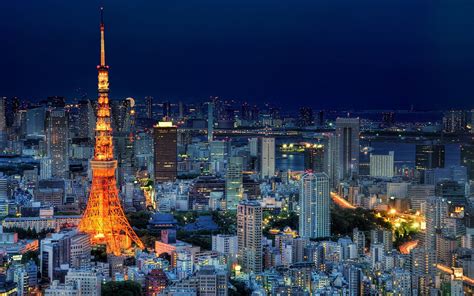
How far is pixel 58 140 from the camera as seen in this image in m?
17.8

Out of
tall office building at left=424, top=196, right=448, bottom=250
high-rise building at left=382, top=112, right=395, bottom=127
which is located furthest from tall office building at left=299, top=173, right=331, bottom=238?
high-rise building at left=382, top=112, right=395, bottom=127

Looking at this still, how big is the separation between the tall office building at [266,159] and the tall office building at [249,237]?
683 centimetres

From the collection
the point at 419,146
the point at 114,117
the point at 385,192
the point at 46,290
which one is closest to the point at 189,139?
the point at 114,117

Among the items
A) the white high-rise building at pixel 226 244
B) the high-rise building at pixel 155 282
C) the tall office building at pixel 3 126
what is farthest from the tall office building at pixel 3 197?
the tall office building at pixel 3 126

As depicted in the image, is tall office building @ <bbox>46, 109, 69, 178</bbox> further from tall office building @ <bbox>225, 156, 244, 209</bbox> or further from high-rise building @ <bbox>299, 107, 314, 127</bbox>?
high-rise building @ <bbox>299, 107, 314, 127</bbox>

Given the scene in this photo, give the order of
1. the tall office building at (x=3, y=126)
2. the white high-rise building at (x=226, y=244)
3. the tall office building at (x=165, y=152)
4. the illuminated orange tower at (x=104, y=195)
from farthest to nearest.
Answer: the tall office building at (x=3, y=126) < the tall office building at (x=165, y=152) < the illuminated orange tower at (x=104, y=195) < the white high-rise building at (x=226, y=244)

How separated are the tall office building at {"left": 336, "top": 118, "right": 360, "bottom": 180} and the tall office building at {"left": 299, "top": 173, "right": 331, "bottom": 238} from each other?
3.59 m

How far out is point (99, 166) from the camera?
9.64m

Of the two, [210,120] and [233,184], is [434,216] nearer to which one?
[233,184]

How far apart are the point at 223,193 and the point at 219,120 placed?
10.8 m

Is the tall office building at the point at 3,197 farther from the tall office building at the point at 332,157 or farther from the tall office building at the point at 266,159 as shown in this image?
the tall office building at the point at 266,159

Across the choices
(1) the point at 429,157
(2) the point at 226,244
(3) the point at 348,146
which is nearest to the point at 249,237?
(2) the point at 226,244

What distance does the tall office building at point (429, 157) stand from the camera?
13.1m

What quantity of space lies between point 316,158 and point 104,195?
7594 millimetres
